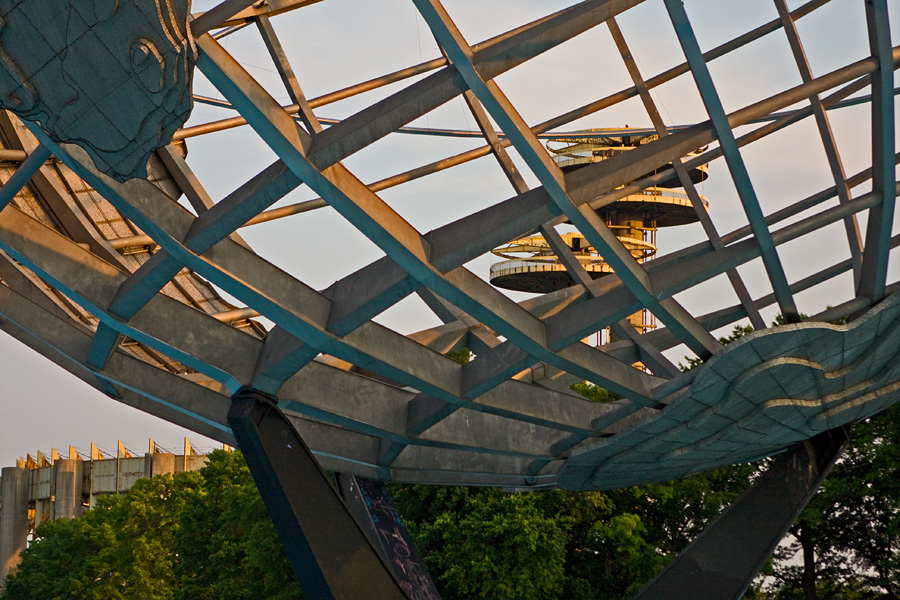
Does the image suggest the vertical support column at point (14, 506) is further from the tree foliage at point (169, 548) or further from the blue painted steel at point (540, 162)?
the blue painted steel at point (540, 162)

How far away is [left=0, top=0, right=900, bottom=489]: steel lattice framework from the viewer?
11008mm

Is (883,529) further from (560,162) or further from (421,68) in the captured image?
(560,162)

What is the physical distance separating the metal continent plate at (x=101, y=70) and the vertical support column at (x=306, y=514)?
549 cm

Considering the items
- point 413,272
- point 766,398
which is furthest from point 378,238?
point 766,398

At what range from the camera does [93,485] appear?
89.4 metres

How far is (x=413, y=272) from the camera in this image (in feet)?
40.1

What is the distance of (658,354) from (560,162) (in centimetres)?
4629

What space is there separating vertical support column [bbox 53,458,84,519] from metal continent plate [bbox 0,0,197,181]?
83.8 metres

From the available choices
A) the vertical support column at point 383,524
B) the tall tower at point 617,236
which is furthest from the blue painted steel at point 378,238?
the tall tower at point 617,236

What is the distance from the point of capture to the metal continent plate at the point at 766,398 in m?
16.2

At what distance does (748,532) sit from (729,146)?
34.0ft

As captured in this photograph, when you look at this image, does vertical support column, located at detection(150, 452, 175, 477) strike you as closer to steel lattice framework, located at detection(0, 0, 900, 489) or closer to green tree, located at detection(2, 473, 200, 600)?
green tree, located at detection(2, 473, 200, 600)

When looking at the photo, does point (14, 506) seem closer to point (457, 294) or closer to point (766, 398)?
point (766, 398)

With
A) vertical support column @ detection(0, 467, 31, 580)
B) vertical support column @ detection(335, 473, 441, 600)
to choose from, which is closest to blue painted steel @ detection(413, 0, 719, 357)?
vertical support column @ detection(335, 473, 441, 600)
